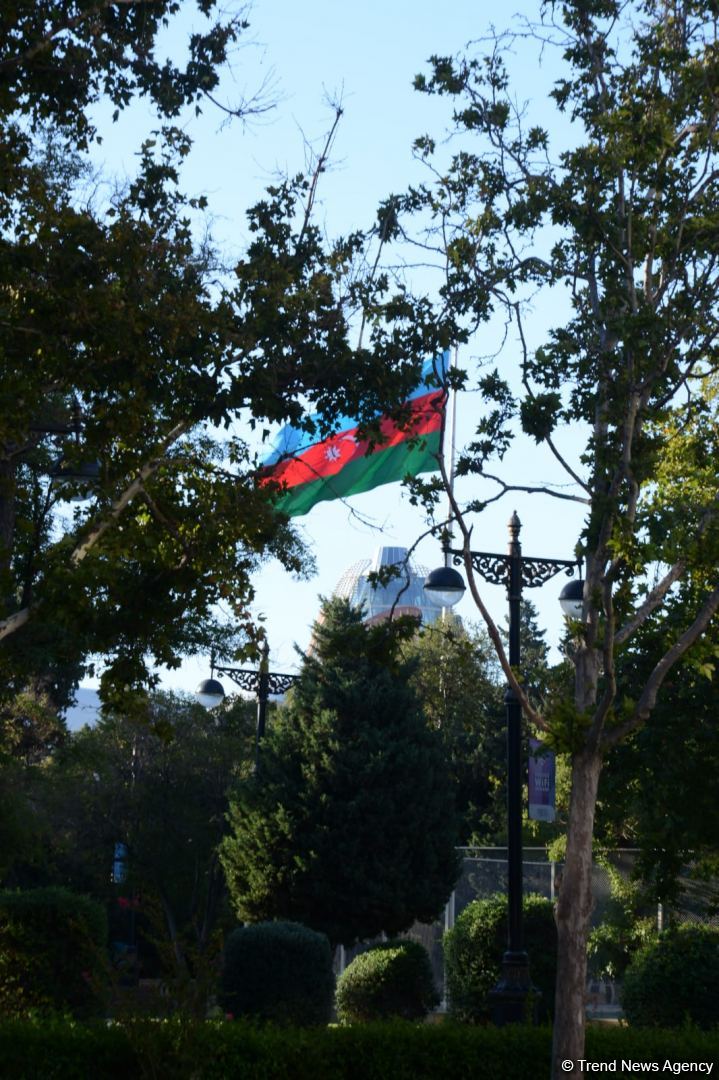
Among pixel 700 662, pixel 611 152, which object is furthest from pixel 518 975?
pixel 611 152

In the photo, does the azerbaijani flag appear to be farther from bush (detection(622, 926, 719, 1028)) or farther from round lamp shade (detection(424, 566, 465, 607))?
bush (detection(622, 926, 719, 1028))

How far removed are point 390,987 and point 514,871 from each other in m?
8.42

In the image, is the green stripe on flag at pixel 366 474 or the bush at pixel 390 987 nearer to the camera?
the green stripe on flag at pixel 366 474

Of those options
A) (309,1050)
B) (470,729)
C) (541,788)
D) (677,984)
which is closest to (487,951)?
(541,788)

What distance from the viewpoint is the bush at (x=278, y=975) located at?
19.3 m

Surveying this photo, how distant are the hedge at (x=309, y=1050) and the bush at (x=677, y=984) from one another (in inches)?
159

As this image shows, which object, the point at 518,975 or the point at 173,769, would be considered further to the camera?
the point at 173,769

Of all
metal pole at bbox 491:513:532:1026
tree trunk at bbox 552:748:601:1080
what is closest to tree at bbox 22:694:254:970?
metal pole at bbox 491:513:532:1026

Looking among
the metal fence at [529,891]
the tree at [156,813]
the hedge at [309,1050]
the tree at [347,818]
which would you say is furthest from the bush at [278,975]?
the tree at [156,813]

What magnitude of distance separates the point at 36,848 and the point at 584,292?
55.1 feet

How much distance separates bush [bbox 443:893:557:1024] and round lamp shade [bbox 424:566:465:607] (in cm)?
665

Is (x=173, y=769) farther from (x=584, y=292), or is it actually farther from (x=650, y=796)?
(x=584, y=292)

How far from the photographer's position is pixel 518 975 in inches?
555

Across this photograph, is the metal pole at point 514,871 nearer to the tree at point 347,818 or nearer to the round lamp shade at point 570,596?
Answer: the round lamp shade at point 570,596
